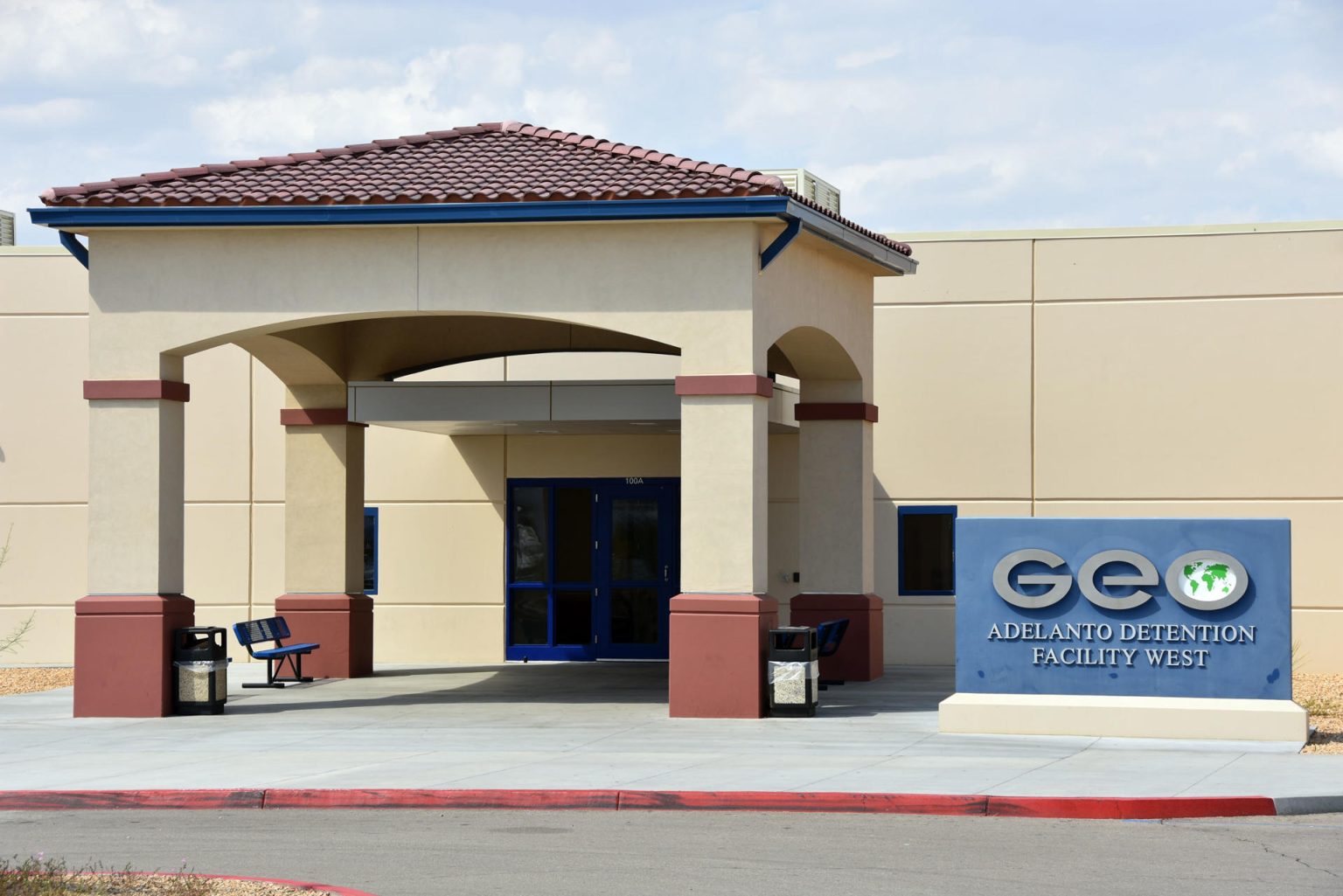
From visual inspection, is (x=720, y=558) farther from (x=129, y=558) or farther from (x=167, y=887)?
(x=167, y=887)

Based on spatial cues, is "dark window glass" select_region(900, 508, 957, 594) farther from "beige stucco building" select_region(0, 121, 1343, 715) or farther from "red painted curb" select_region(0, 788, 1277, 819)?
"red painted curb" select_region(0, 788, 1277, 819)

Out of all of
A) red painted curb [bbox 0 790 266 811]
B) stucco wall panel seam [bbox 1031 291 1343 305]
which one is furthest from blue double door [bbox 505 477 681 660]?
red painted curb [bbox 0 790 266 811]

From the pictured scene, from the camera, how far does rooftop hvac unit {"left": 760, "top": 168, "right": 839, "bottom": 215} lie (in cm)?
2538

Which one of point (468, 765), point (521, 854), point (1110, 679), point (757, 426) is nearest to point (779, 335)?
point (757, 426)

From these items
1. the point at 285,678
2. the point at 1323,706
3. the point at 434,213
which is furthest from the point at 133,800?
the point at 1323,706

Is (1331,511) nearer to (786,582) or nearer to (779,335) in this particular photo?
(786,582)

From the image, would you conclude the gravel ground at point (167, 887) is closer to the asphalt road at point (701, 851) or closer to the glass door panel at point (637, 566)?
the asphalt road at point (701, 851)

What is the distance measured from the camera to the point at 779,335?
18609mm

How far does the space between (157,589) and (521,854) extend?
9.38m

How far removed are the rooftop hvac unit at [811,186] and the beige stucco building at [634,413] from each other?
1846 millimetres

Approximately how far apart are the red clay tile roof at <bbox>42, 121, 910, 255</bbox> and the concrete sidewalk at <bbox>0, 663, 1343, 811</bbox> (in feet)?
17.5

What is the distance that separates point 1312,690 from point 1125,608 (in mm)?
6446

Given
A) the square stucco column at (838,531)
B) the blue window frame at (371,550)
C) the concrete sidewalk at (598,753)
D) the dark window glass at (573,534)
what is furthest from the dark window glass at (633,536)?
the concrete sidewalk at (598,753)

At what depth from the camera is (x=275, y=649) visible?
22.2 m
